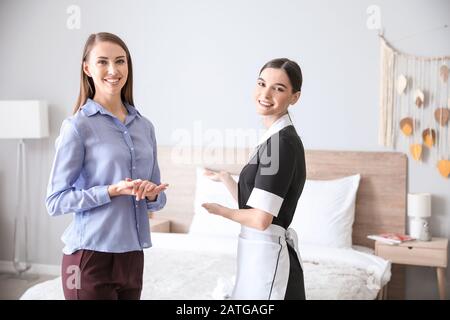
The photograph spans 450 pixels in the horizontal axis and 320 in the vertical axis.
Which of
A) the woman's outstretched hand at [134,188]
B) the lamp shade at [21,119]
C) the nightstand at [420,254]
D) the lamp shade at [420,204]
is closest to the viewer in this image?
the woman's outstretched hand at [134,188]

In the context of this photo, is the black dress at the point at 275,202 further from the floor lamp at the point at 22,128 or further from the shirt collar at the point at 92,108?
the floor lamp at the point at 22,128

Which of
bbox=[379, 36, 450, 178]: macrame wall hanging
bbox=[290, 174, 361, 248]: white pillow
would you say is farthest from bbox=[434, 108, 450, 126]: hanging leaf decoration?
bbox=[290, 174, 361, 248]: white pillow

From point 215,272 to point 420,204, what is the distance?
4.33ft

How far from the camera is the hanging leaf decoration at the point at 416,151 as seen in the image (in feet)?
11.4

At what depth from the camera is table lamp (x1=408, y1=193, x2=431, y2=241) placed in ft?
11.0

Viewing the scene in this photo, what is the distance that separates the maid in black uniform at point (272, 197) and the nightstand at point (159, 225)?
217 cm

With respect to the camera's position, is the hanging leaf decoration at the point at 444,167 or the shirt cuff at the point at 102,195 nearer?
the shirt cuff at the point at 102,195

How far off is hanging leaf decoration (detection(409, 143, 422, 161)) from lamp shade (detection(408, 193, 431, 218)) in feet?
0.78

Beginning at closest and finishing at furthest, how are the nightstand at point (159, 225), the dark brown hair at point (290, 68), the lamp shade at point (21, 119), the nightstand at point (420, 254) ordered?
the dark brown hair at point (290, 68) → the nightstand at point (420, 254) → the nightstand at point (159, 225) → the lamp shade at point (21, 119)

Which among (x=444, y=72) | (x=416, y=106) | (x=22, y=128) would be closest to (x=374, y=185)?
(x=416, y=106)

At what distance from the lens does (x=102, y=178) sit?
4.44 ft

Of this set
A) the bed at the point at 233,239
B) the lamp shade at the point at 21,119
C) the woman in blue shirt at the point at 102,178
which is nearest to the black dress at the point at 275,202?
the woman in blue shirt at the point at 102,178

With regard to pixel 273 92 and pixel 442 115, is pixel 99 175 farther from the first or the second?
pixel 442 115
